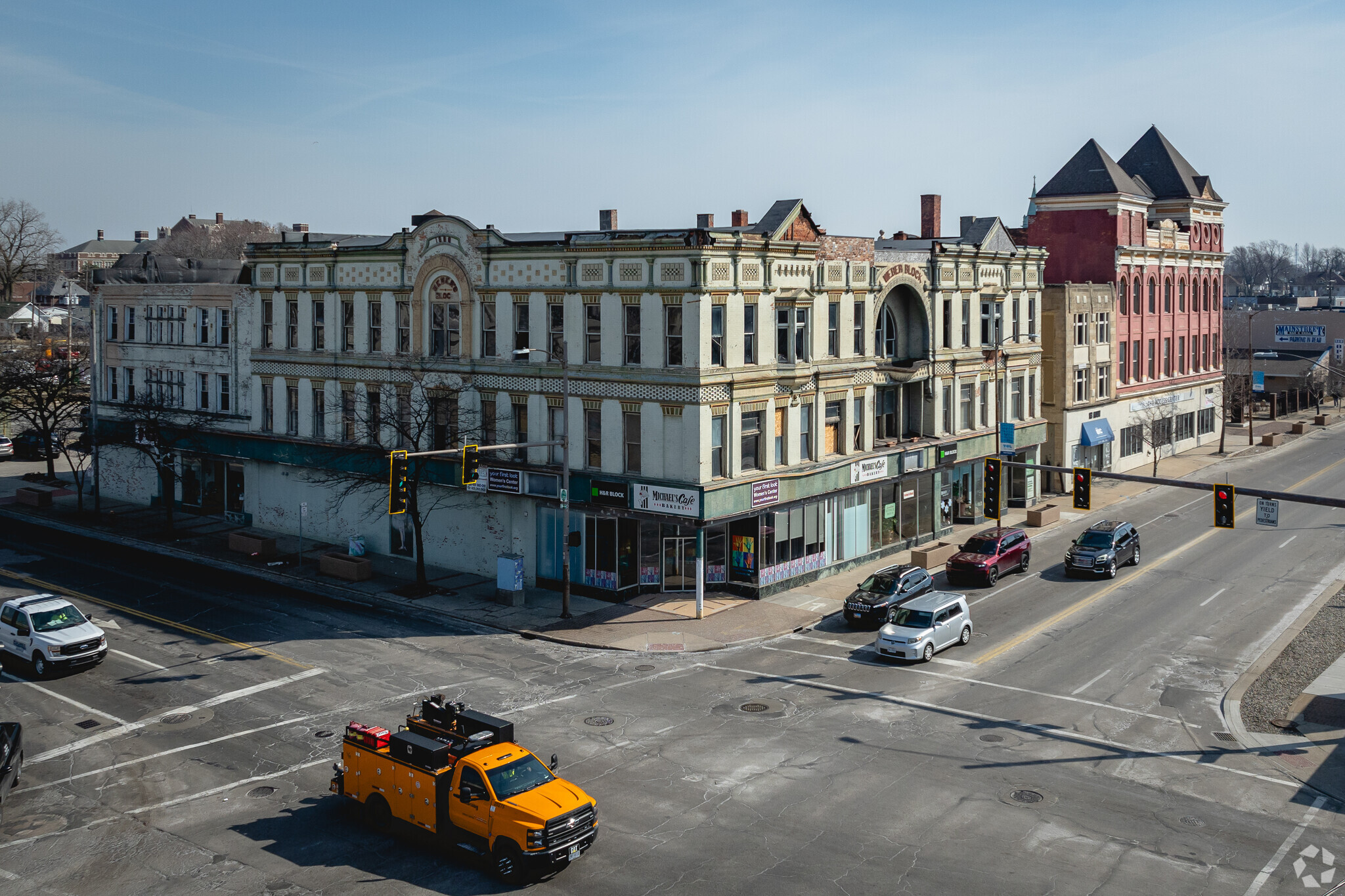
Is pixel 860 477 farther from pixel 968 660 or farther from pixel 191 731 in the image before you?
pixel 191 731

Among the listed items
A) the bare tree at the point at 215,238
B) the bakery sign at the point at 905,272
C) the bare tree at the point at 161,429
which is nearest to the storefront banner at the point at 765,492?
the bakery sign at the point at 905,272

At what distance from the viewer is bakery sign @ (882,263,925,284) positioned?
46.7 m

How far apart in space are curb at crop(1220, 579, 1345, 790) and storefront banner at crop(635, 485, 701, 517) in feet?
54.1

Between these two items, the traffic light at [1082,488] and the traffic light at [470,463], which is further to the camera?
the traffic light at [470,463]

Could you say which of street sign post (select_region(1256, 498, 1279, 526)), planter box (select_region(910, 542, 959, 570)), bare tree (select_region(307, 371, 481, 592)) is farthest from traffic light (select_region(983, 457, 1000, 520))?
bare tree (select_region(307, 371, 481, 592))

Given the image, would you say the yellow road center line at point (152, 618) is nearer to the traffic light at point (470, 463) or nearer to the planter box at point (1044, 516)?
the traffic light at point (470, 463)

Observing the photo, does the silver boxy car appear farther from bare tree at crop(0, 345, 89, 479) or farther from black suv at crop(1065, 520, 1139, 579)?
bare tree at crop(0, 345, 89, 479)

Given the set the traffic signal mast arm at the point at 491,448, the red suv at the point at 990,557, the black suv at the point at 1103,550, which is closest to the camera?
the traffic signal mast arm at the point at 491,448

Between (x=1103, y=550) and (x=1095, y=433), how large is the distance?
2345 centimetres

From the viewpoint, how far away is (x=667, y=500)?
3844 cm

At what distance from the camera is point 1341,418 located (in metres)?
93.6

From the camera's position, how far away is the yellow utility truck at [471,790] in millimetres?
19625

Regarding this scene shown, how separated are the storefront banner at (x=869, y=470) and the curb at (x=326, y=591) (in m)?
8.03

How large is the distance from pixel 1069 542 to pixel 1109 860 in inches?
1246
